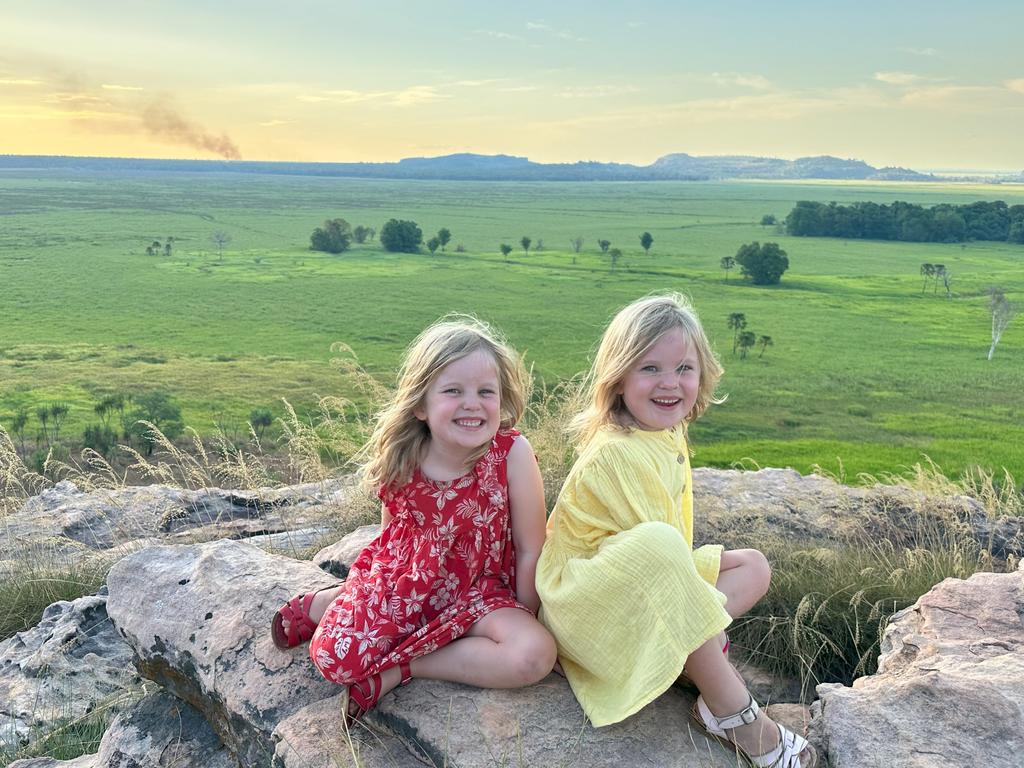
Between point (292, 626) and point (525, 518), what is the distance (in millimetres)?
1002

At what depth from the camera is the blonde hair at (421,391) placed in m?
3.11

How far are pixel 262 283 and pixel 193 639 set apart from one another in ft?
176

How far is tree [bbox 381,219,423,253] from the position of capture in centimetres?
7156

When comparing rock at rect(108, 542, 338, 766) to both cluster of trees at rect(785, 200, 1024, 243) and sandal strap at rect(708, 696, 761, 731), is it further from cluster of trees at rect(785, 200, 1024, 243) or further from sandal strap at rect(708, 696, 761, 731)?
cluster of trees at rect(785, 200, 1024, 243)

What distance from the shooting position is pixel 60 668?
421cm

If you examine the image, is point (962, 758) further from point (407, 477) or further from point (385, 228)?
point (385, 228)

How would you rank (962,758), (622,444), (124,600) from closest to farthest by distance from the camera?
(962,758) → (622,444) → (124,600)

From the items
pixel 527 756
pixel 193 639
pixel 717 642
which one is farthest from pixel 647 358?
pixel 193 639

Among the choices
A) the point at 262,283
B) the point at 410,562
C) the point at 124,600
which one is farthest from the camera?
the point at 262,283

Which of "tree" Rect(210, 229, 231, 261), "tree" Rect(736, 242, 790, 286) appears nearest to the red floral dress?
"tree" Rect(736, 242, 790, 286)

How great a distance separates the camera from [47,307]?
143ft

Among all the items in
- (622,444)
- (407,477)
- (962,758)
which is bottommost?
(962,758)

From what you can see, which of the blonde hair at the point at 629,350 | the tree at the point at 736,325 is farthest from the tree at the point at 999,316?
the blonde hair at the point at 629,350

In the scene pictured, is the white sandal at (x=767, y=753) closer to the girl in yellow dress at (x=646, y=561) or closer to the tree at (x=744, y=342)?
the girl in yellow dress at (x=646, y=561)
